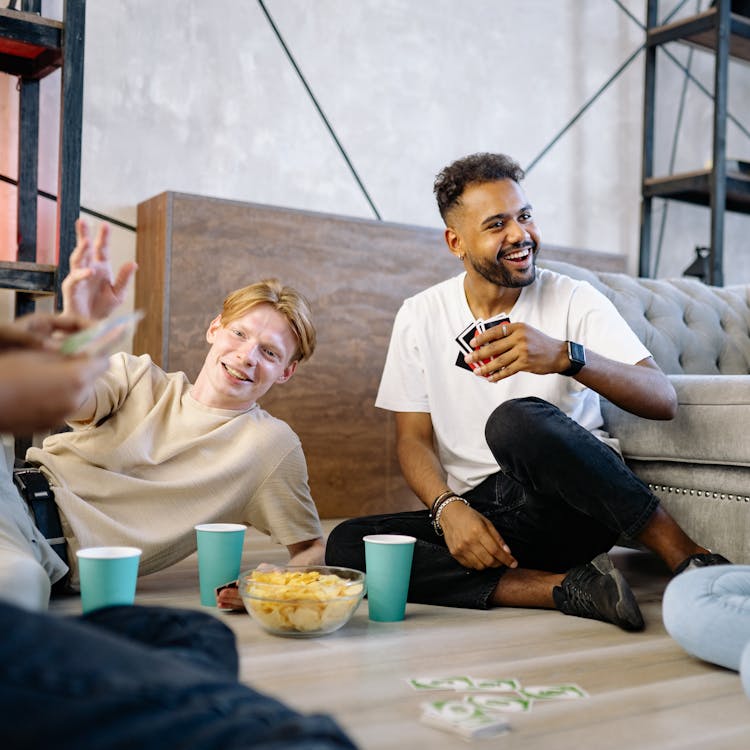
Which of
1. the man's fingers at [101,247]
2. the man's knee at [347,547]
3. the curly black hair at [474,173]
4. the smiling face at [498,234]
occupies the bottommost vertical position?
the man's knee at [347,547]

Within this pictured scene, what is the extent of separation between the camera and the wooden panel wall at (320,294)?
264cm

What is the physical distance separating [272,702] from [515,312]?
146cm

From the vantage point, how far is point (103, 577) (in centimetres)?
137

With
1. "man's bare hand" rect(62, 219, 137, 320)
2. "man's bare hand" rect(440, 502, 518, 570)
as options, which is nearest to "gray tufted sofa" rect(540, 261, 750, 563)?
"man's bare hand" rect(440, 502, 518, 570)

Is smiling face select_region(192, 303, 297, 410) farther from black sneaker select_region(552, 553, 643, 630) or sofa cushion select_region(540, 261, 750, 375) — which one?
sofa cushion select_region(540, 261, 750, 375)

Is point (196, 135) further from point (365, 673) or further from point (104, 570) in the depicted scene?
point (365, 673)

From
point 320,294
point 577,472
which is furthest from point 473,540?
point 320,294

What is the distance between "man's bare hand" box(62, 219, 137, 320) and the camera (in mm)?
1206

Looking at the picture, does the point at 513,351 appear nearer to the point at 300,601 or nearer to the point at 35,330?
the point at 300,601

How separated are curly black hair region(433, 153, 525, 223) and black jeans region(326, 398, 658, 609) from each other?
55 centimetres

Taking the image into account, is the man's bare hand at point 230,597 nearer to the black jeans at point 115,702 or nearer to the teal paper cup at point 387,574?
the teal paper cup at point 387,574

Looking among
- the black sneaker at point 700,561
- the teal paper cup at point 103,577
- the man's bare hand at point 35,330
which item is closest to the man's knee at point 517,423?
the black sneaker at point 700,561

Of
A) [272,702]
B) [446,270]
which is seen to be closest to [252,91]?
[446,270]

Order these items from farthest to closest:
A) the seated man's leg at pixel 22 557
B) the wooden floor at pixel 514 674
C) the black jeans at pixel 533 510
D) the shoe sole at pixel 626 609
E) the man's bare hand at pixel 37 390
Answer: the black jeans at pixel 533 510
the shoe sole at pixel 626 609
the seated man's leg at pixel 22 557
the wooden floor at pixel 514 674
the man's bare hand at pixel 37 390
